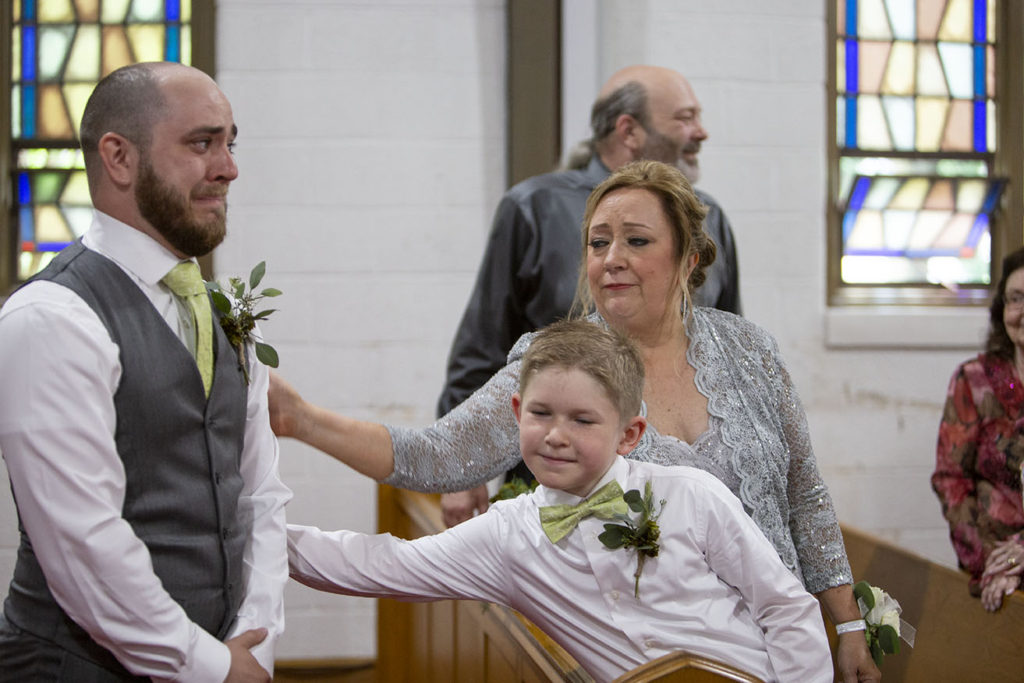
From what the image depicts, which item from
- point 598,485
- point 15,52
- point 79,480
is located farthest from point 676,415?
point 15,52

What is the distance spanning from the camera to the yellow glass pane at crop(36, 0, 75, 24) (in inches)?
163

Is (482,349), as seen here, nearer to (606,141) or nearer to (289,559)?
(606,141)

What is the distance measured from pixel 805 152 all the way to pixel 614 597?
9.75 feet

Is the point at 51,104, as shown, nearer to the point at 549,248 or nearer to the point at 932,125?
the point at 549,248

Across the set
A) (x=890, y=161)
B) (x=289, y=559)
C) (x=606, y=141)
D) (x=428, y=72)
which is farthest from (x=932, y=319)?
(x=289, y=559)

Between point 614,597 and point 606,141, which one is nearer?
point 614,597

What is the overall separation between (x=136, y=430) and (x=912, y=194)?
3.86m

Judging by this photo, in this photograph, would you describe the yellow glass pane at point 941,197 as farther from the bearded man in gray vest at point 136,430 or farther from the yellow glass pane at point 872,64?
the bearded man in gray vest at point 136,430

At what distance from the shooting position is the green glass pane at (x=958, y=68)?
15.0 ft

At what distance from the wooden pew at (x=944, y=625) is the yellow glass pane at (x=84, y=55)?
10.7 feet

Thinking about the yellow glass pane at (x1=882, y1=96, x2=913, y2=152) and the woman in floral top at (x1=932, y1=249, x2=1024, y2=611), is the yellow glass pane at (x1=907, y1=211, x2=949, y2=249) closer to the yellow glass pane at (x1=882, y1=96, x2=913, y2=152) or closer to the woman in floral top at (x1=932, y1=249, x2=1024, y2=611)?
the yellow glass pane at (x1=882, y1=96, x2=913, y2=152)

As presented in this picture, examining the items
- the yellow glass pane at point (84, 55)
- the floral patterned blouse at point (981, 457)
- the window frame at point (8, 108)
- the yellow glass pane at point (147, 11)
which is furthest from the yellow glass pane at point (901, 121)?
the yellow glass pane at point (84, 55)

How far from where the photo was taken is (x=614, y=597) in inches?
66.9

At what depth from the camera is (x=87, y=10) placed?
13.6 ft
